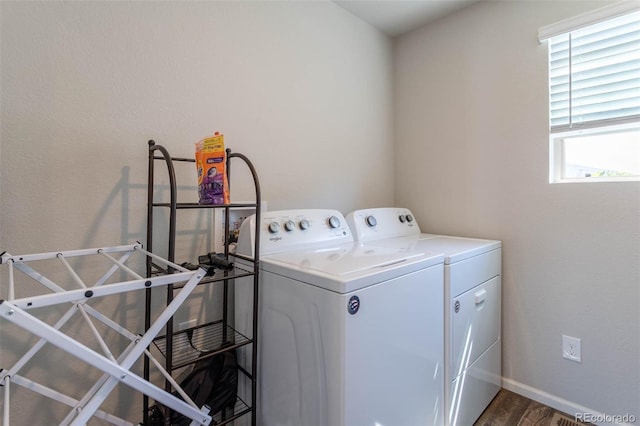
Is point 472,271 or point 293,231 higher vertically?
point 293,231

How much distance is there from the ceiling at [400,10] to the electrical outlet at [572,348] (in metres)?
2.06

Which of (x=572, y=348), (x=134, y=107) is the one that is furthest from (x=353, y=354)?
(x=572, y=348)

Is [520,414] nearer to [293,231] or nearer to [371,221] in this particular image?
[371,221]

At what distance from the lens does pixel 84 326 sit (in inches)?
44.8

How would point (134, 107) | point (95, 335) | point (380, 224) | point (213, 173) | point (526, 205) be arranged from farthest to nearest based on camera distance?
point (380, 224), point (526, 205), point (134, 107), point (213, 173), point (95, 335)

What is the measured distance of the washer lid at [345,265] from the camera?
99 cm

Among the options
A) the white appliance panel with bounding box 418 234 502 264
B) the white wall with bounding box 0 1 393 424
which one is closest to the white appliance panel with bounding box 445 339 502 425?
the white appliance panel with bounding box 418 234 502 264

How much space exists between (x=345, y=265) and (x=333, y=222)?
537 millimetres

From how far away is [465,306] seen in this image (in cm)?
147

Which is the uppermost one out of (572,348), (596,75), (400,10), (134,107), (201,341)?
(400,10)

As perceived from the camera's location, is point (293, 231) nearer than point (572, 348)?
Yes

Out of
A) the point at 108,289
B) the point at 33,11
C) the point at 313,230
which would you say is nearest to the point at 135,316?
the point at 108,289

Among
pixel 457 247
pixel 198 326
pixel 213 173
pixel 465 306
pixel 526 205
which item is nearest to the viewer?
pixel 213 173

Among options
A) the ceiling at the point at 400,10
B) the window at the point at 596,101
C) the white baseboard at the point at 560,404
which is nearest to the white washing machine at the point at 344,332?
the white baseboard at the point at 560,404
